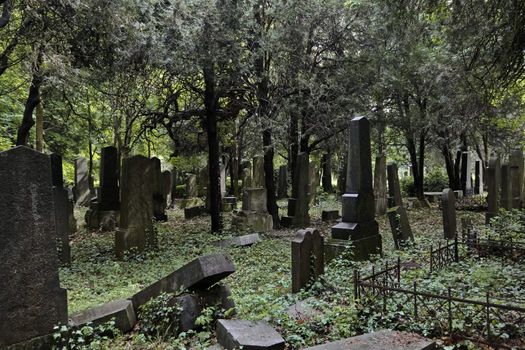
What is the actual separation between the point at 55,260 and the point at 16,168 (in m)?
1.01

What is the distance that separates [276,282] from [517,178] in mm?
11671

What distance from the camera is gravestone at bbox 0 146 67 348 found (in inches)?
154

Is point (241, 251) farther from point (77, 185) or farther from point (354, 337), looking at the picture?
point (77, 185)

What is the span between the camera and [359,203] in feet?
28.6

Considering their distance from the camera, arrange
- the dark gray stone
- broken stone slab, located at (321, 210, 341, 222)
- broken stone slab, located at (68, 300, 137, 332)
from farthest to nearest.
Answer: broken stone slab, located at (321, 210, 341, 222) < the dark gray stone < broken stone slab, located at (68, 300, 137, 332)

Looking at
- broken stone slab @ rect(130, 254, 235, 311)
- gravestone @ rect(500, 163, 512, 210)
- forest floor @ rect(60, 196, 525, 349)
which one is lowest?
forest floor @ rect(60, 196, 525, 349)

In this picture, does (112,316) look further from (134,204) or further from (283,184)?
(283,184)

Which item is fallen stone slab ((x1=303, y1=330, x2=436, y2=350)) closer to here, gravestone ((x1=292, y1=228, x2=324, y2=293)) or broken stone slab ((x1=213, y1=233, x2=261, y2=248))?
gravestone ((x1=292, y1=228, x2=324, y2=293))

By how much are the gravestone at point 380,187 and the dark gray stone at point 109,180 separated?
10039 mm

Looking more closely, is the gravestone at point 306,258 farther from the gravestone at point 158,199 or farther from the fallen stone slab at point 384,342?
the gravestone at point 158,199

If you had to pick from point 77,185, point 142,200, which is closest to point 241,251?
point 142,200

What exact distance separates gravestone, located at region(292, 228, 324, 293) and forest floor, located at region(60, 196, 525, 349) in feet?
0.66

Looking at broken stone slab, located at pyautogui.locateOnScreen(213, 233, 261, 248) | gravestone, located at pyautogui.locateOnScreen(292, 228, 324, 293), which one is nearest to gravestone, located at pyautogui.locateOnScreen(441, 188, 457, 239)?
broken stone slab, located at pyautogui.locateOnScreen(213, 233, 261, 248)

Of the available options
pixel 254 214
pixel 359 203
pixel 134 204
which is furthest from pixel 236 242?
pixel 359 203
